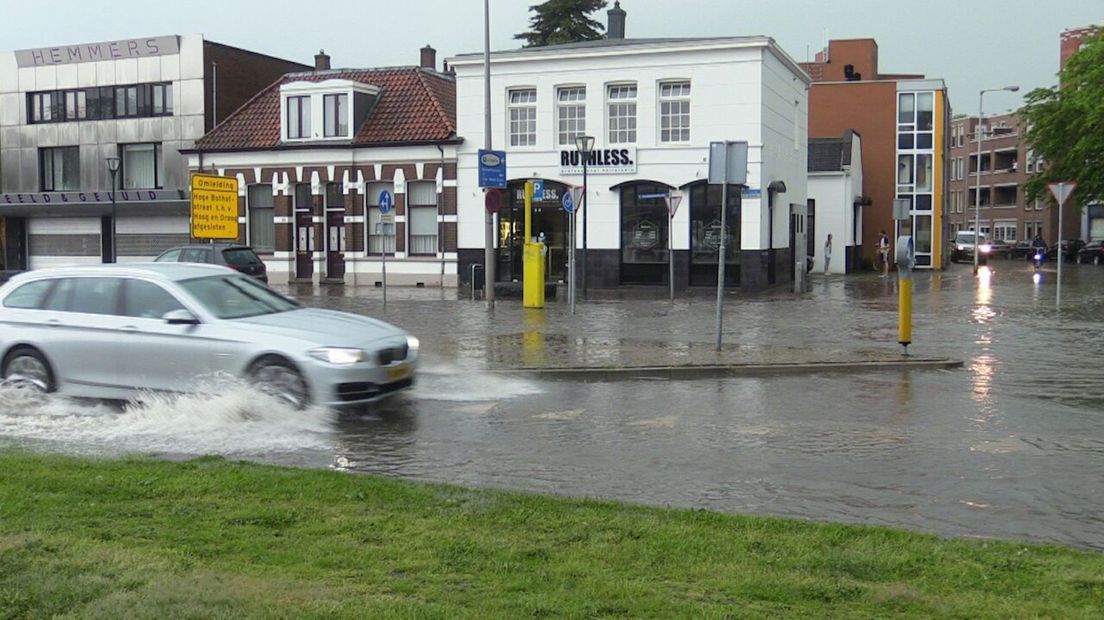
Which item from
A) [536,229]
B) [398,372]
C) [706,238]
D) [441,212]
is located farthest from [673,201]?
[398,372]

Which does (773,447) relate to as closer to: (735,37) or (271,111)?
(735,37)

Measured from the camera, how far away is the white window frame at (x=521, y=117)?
115 ft

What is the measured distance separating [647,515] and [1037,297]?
2650cm

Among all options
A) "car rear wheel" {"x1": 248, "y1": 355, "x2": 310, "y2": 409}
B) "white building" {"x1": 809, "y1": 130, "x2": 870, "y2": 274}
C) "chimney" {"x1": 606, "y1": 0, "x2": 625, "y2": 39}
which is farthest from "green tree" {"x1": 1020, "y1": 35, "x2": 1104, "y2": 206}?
"car rear wheel" {"x1": 248, "y1": 355, "x2": 310, "y2": 409}

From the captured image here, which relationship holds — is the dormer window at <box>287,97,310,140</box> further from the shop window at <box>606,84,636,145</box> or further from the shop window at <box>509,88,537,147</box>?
the shop window at <box>606,84,636,145</box>

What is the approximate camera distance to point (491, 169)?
27469 mm

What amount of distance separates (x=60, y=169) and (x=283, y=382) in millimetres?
40035

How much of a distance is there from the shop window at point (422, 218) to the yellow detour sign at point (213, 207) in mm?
7022

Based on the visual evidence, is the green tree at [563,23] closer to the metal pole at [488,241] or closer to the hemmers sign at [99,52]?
the hemmers sign at [99,52]

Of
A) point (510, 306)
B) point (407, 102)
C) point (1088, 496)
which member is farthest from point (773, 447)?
point (407, 102)

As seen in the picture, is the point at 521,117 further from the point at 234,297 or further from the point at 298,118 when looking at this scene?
the point at 234,297

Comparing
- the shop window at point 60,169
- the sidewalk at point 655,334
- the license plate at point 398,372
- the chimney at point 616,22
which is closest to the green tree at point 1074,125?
the chimney at point 616,22

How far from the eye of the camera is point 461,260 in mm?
36344

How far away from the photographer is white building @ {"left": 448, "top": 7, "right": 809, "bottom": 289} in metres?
32.9
